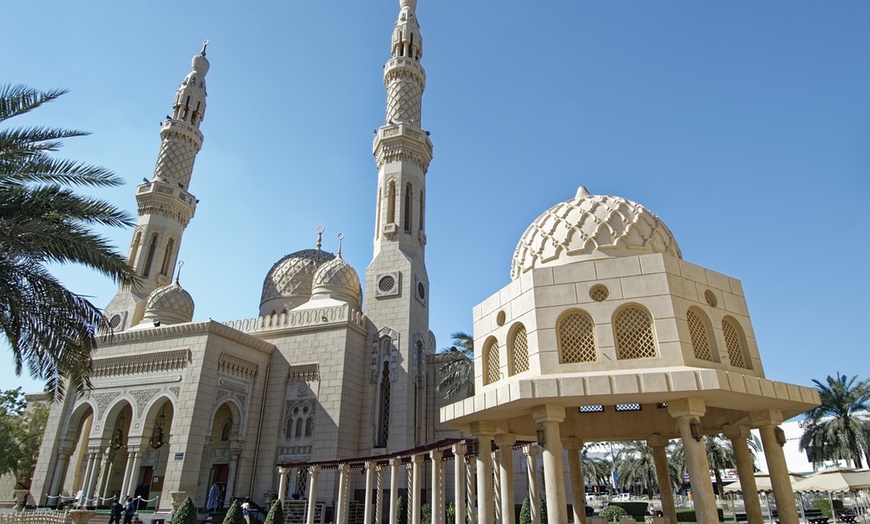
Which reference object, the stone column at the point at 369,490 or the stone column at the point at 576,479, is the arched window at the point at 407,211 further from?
the stone column at the point at 576,479

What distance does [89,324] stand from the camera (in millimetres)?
10523

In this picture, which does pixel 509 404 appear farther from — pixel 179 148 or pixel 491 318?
pixel 179 148

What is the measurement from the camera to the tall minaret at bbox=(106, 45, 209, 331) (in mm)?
27375

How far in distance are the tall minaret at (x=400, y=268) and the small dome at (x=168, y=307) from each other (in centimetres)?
873

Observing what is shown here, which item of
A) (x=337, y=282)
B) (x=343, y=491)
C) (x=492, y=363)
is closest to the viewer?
(x=492, y=363)

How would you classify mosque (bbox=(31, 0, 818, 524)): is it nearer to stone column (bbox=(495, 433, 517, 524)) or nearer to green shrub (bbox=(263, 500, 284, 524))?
stone column (bbox=(495, 433, 517, 524))

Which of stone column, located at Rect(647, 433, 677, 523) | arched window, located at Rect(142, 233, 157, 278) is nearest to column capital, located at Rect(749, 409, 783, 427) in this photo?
stone column, located at Rect(647, 433, 677, 523)

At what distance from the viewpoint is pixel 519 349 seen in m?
8.80

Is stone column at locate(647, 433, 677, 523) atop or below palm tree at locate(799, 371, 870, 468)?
below

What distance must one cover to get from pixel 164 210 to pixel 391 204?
1238 cm

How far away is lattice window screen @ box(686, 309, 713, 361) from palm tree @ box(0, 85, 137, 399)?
9.60 m

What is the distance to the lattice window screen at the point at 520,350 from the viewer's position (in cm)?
859

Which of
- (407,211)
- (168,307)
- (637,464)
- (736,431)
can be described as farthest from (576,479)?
(637,464)

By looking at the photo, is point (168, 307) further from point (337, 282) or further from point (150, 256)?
point (337, 282)
